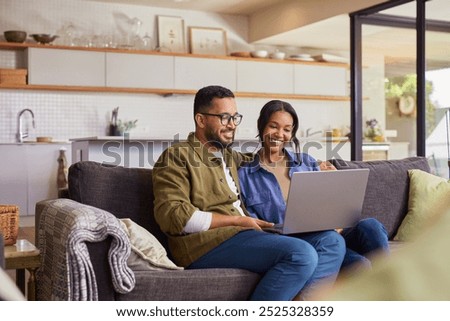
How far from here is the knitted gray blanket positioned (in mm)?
2180

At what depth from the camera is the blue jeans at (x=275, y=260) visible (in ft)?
8.05

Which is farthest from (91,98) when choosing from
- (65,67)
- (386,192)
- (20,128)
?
(386,192)

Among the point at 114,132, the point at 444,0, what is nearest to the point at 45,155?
the point at 114,132

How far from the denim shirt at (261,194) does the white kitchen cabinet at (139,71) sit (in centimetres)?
514

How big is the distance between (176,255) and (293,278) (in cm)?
53

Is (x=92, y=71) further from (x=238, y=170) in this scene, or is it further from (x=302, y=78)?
(x=238, y=170)

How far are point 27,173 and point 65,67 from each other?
1.36 metres

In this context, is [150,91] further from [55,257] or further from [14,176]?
[55,257]

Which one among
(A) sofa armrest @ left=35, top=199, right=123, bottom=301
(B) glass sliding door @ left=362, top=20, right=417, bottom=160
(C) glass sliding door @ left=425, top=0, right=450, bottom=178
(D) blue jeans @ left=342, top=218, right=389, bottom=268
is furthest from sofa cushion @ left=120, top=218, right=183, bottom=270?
(B) glass sliding door @ left=362, top=20, right=417, bottom=160

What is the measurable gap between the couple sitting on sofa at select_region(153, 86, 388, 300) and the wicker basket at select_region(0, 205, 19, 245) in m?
0.66

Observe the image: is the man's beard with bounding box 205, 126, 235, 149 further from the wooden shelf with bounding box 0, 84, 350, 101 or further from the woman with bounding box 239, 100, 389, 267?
the wooden shelf with bounding box 0, 84, 350, 101

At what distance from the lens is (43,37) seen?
7.48 m

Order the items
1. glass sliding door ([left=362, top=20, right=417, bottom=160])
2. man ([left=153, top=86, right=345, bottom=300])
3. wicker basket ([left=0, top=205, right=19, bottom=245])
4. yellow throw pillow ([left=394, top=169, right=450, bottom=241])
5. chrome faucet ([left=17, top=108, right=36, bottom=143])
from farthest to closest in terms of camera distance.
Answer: chrome faucet ([left=17, top=108, right=36, bottom=143]), glass sliding door ([left=362, top=20, right=417, bottom=160]), yellow throw pillow ([left=394, top=169, right=450, bottom=241]), wicker basket ([left=0, top=205, right=19, bottom=245]), man ([left=153, top=86, right=345, bottom=300])

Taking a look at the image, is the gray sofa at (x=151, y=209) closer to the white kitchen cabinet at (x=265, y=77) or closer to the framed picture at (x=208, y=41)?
the white kitchen cabinet at (x=265, y=77)
